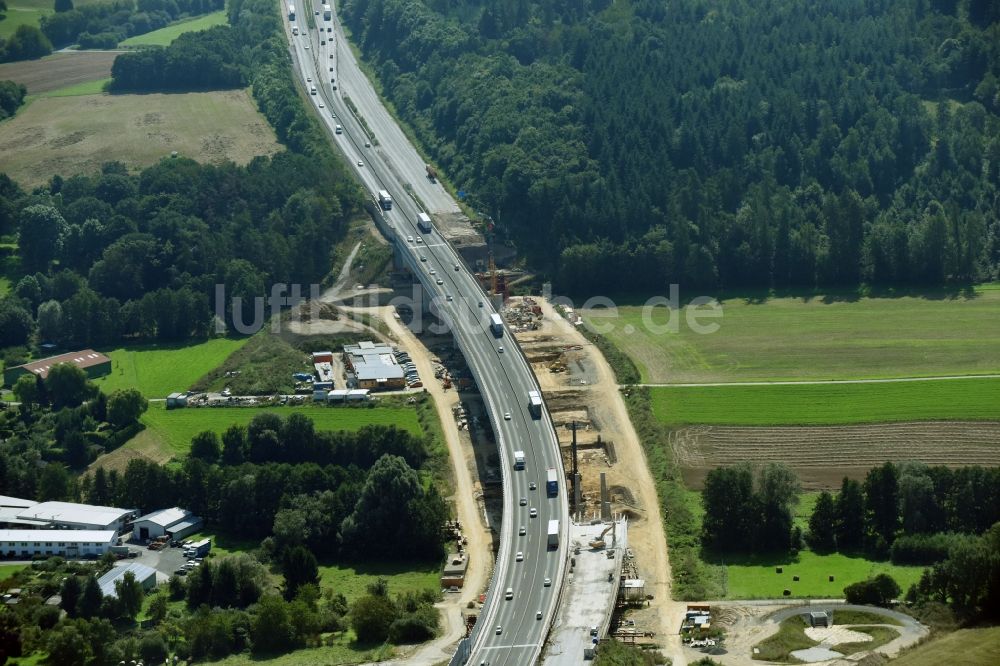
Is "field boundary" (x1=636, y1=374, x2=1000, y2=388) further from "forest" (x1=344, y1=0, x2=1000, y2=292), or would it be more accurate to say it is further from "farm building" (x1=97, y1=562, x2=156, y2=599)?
"farm building" (x1=97, y1=562, x2=156, y2=599)

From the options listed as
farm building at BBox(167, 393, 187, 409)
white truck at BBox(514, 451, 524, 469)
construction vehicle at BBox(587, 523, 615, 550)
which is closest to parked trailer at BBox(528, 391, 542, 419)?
white truck at BBox(514, 451, 524, 469)

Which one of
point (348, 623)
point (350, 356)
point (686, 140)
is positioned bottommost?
point (348, 623)

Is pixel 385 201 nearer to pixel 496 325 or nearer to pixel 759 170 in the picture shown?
pixel 496 325

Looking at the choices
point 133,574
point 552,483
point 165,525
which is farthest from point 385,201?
point 133,574

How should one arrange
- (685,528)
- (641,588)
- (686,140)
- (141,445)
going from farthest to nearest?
(686,140) < (141,445) < (685,528) < (641,588)

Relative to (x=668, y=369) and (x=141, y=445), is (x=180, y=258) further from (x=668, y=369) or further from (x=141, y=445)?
(x=668, y=369)

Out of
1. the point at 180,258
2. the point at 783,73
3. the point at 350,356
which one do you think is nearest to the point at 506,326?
the point at 350,356

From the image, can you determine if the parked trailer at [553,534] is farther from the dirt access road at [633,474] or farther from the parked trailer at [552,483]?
the dirt access road at [633,474]
